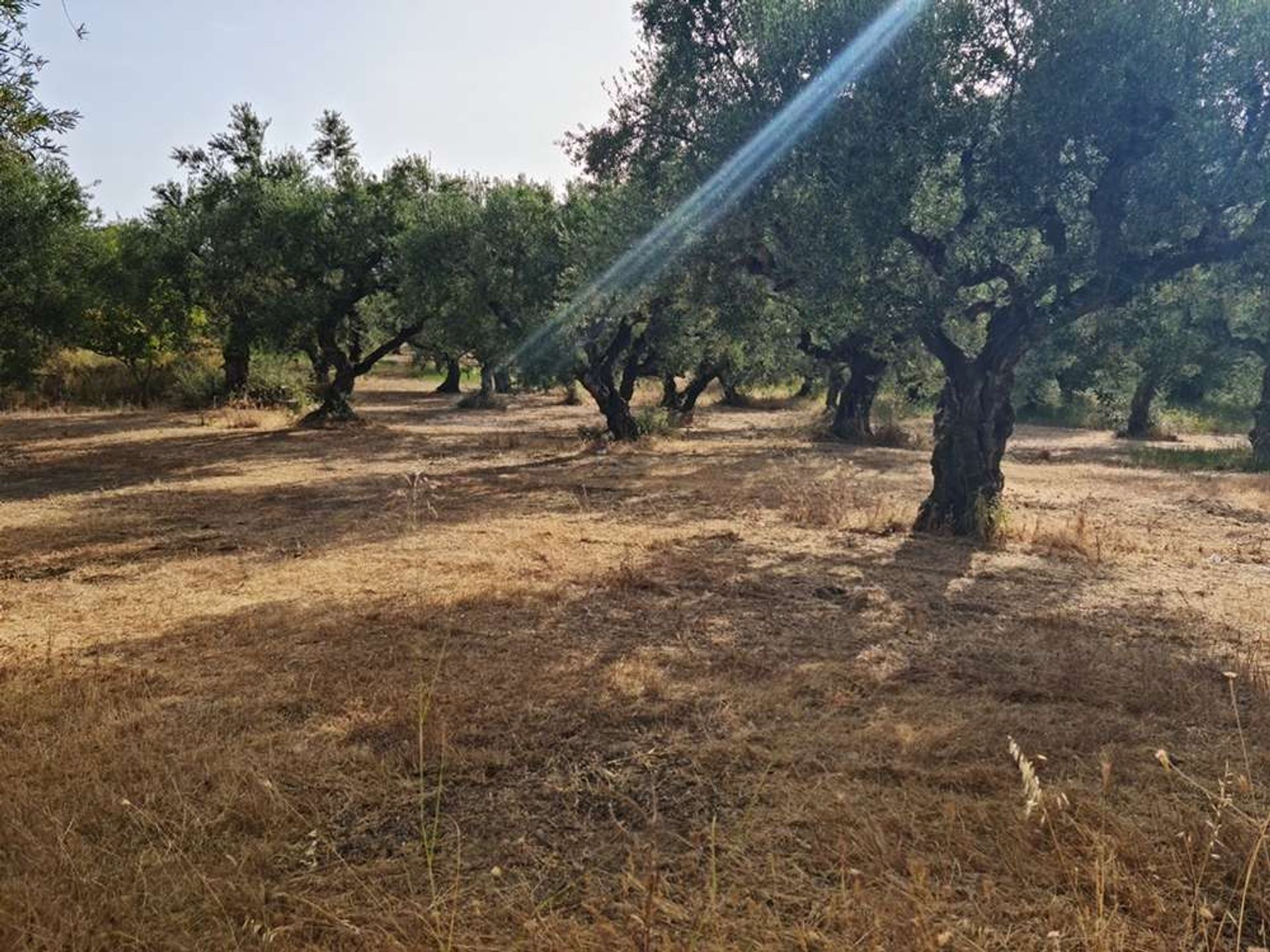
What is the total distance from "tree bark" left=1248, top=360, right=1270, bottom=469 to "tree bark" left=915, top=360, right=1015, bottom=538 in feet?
50.8

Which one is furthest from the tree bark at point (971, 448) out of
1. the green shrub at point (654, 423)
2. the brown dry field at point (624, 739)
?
the green shrub at point (654, 423)

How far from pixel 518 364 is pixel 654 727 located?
62.8 feet

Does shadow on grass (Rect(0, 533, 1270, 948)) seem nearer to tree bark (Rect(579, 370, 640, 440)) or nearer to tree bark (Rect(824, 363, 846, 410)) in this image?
tree bark (Rect(579, 370, 640, 440))

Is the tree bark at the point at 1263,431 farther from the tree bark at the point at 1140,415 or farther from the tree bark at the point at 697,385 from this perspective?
the tree bark at the point at 697,385

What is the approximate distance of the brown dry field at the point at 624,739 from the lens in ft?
9.16

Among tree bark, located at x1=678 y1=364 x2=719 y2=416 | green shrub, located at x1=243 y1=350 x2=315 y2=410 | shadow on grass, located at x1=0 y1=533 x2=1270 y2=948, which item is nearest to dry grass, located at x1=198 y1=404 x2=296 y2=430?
green shrub, located at x1=243 y1=350 x2=315 y2=410

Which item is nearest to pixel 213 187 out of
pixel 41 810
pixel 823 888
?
pixel 41 810

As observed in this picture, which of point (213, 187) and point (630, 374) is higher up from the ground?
point (213, 187)

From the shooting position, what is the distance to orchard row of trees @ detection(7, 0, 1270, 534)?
904 cm

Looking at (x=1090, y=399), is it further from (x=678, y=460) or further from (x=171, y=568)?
(x=171, y=568)

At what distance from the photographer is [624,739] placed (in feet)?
13.9

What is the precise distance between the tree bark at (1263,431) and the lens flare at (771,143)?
727 inches

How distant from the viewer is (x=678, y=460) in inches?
750

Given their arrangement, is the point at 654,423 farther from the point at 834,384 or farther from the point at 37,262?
the point at 37,262
